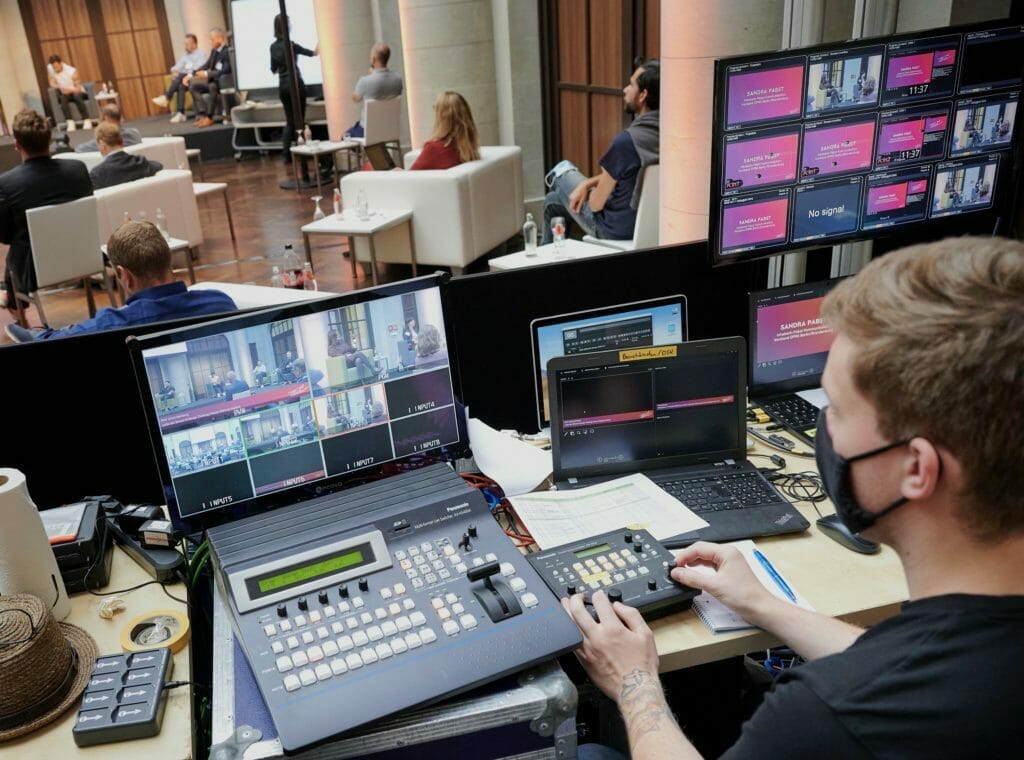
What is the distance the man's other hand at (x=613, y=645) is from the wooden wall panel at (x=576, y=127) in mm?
6264

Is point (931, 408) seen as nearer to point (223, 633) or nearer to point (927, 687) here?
point (927, 687)

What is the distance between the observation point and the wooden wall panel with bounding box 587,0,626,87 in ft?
21.0

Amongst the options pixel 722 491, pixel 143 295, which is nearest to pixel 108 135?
pixel 143 295

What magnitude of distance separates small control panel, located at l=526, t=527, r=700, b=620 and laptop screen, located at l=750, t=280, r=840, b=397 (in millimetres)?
764

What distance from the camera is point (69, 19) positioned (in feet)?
48.1

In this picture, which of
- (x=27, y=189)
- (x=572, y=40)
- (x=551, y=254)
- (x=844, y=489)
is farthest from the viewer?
(x=572, y=40)

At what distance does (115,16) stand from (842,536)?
16.7 meters

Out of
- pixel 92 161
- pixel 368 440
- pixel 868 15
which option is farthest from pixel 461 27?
pixel 368 440

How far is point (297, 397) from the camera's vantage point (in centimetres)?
161

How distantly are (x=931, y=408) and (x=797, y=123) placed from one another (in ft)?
4.52

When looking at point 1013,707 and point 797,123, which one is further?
point 797,123

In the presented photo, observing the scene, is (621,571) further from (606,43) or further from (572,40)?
(572,40)

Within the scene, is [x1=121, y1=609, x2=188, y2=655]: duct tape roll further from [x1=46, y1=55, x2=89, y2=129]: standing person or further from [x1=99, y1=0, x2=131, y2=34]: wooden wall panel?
[x1=99, y1=0, x2=131, y2=34]: wooden wall panel

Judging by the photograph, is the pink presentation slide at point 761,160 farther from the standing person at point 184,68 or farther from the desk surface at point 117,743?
the standing person at point 184,68
